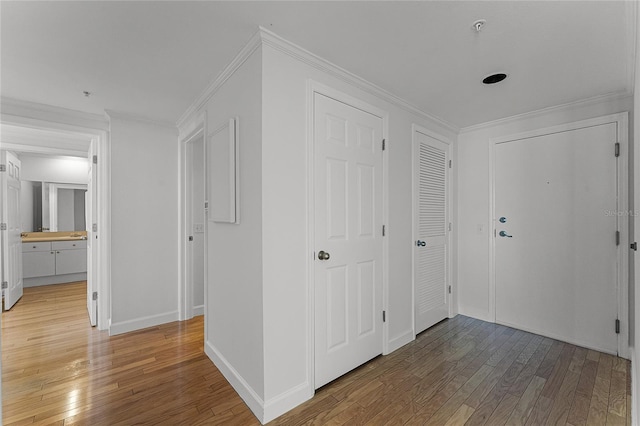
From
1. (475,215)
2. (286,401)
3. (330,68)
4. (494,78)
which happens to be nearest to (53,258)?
(286,401)

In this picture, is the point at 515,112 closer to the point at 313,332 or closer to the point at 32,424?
the point at 313,332

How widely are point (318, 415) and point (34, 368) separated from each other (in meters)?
2.40

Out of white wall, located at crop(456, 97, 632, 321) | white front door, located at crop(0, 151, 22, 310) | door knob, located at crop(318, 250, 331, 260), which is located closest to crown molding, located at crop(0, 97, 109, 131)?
white front door, located at crop(0, 151, 22, 310)

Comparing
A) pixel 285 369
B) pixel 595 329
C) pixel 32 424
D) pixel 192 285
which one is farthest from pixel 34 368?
pixel 595 329

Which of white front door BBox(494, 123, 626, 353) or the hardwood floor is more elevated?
white front door BBox(494, 123, 626, 353)

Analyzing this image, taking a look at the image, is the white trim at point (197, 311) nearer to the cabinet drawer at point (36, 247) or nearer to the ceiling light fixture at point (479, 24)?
the cabinet drawer at point (36, 247)

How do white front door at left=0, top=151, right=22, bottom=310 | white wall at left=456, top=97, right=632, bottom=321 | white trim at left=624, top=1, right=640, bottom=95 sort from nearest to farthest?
white trim at left=624, top=1, right=640, bottom=95
white wall at left=456, top=97, right=632, bottom=321
white front door at left=0, top=151, right=22, bottom=310

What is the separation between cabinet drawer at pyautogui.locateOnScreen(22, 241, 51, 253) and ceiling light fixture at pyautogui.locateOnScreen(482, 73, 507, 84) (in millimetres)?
6641

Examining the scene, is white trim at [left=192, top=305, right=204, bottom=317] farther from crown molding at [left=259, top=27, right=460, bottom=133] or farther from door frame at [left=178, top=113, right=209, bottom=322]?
crown molding at [left=259, top=27, right=460, bottom=133]

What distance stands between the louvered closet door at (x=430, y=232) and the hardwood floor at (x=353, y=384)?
13.0 inches

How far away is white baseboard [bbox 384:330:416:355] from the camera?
2717 mm

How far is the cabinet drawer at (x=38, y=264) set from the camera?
488cm

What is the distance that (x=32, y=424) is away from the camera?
1.86 metres

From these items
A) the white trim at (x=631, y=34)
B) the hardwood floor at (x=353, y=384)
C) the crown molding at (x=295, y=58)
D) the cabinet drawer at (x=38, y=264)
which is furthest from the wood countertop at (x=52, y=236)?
the white trim at (x=631, y=34)
